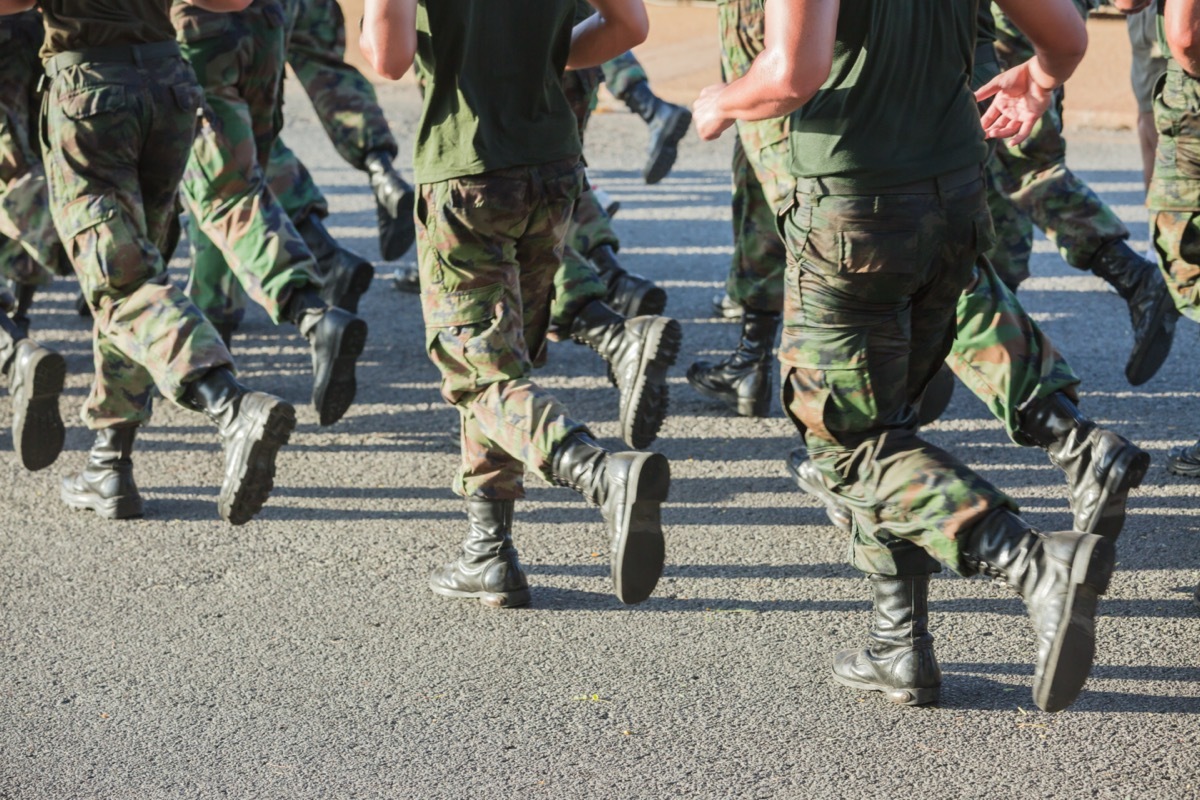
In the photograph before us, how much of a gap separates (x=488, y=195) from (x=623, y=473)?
80cm

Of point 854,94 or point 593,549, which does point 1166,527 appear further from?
point 854,94

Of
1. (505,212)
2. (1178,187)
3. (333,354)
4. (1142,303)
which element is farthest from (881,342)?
(1142,303)

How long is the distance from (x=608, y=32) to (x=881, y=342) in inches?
47.4

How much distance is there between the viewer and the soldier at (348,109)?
21.6 ft

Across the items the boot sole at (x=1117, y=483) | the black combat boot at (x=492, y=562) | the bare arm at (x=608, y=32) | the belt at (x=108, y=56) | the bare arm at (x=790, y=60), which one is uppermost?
the bare arm at (x=790, y=60)

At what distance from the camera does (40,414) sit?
478cm

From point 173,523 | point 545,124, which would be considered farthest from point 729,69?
point 173,523

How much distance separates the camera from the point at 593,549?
452 cm

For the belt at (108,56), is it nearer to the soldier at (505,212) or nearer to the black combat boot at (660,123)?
the soldier at (505,212)

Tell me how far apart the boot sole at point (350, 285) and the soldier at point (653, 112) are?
2.19 meters

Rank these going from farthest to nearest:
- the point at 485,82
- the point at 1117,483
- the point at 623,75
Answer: the point at 623,75 → the point at 1117,483 → the point at 485,82

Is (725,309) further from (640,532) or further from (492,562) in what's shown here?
(640,532)

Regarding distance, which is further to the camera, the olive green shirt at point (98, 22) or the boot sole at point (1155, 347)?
the boot sole at point (1155, 347)

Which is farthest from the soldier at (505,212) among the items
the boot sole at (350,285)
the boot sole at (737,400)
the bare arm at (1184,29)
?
the boot sole at (350,285)
